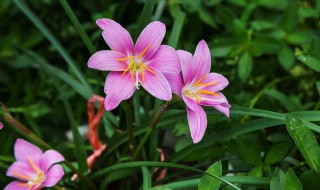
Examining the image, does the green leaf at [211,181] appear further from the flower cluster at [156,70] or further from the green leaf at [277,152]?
the green leaf at [277,152]

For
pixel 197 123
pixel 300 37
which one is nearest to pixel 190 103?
pixel 197 123

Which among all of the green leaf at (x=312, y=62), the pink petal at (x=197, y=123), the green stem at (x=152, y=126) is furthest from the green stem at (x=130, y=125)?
the green leaf at (x=312, y=62)

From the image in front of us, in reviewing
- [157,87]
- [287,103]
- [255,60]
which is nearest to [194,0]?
[255,60]

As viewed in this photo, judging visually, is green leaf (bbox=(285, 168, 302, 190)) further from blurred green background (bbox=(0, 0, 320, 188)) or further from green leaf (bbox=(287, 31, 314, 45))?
green leaf (bbox=(287, 31, 314, 45))

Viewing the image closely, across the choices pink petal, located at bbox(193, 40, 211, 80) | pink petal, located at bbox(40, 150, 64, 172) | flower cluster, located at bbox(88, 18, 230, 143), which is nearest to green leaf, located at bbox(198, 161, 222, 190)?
flower cluster, located at bbox(88, 18, 230, 143)

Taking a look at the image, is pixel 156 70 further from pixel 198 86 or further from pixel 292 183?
pixel 292 183

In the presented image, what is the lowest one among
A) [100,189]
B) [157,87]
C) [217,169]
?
[100,189]

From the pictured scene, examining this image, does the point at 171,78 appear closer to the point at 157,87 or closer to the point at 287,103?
the point at 157,87
